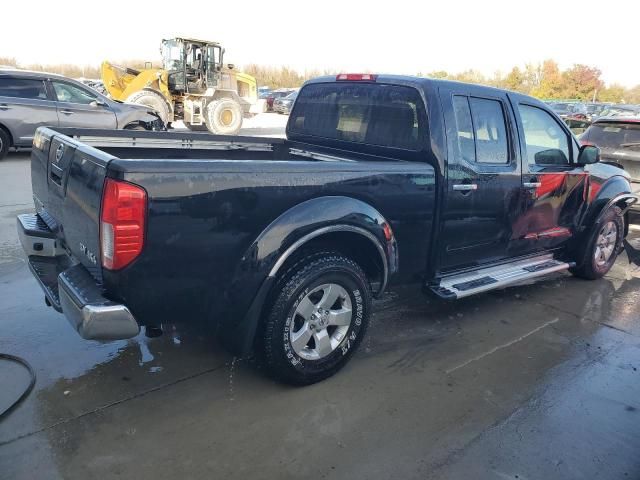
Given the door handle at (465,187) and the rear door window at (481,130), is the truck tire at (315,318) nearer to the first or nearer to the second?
the door handle at (465,187)

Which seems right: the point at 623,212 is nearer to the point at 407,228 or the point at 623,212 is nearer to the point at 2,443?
the point at 407,228

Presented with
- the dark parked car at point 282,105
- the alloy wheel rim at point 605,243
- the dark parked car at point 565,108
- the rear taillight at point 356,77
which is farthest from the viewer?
the dark parked car at point 282,105

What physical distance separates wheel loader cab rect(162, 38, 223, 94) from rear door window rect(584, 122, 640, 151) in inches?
500

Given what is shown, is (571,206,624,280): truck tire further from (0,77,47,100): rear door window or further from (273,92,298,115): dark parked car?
(273,92,298,115): dark parked car

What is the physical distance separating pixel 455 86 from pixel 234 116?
1451 cm

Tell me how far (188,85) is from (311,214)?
1560 centimetres

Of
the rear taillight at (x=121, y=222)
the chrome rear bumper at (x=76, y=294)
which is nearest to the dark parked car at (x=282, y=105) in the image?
the chrome rear bumper at (x=76, y=294)

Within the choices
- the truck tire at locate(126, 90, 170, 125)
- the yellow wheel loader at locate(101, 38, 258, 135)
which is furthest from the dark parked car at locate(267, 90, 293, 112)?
the truck tire at locate(126, 90, 170, 125)

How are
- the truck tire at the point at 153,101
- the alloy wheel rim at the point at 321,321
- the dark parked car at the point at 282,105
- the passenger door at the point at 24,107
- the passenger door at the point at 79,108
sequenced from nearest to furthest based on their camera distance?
the alloy wheel rim at the point at 321,321 < the passenger door at the point at 24,107 < the passenger door at the point at 79,108 < the truck tire at the point at 153,101 < the dark parked car at the point at 282,105

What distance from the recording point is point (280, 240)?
2.94 m

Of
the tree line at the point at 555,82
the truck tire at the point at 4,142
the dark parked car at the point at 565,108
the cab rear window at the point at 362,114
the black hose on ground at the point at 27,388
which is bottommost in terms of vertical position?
the black hose on ground at the point at 27,388

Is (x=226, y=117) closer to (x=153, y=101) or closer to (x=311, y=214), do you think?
(x=153, y=101)

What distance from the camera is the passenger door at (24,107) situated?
417 inches

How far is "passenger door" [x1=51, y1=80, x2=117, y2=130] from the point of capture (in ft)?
36.7
